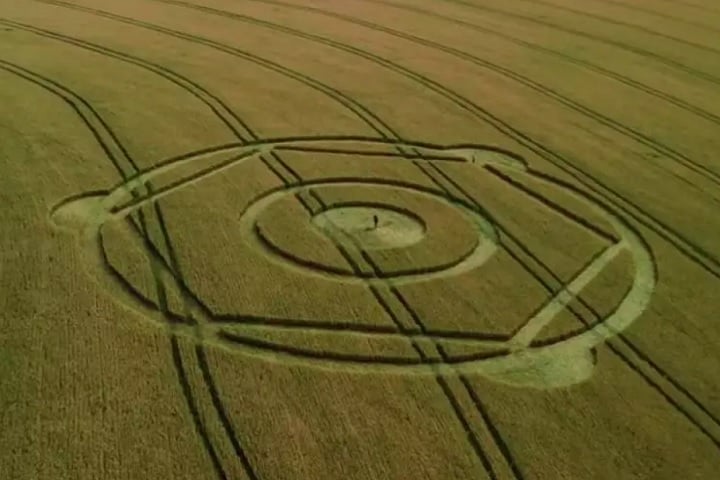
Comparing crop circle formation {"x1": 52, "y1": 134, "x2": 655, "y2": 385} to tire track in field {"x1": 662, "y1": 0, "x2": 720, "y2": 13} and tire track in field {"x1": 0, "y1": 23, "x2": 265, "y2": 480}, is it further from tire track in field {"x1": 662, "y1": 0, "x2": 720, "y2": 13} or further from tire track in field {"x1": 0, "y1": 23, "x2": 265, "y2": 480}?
tire track in field {"x1": 662, "y1": 0, "x2": 720, "y2": 13}

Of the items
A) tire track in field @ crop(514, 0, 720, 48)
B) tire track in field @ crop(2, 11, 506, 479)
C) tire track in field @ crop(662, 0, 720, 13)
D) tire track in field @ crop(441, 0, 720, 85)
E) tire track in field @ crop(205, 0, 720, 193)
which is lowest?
tire track in field @ crop(2, 11, 506, 479)

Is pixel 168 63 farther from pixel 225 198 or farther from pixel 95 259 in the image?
pixel 95 259

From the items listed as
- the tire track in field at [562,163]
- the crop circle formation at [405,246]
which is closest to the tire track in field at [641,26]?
the tire track in field at [562,163]

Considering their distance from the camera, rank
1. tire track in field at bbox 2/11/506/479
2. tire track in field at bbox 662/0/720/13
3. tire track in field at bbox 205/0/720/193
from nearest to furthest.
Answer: tire track in field at bbox 2/11/506/479 → tire track in field at bbox 205/0/720/193 → tire track in field at bbox 662/0/720/13

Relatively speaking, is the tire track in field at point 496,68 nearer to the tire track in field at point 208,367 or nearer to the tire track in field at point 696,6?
the tire track in field at point 208,367

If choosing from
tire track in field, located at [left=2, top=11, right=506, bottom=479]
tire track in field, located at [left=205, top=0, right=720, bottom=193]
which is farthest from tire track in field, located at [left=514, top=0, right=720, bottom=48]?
tire track in field, located at [left=2, top=11, right=506, bottom=479]

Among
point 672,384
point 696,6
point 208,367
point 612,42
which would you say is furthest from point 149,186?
point 696,6

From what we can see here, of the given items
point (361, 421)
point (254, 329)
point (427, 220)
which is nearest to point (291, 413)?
point (361, 421)
